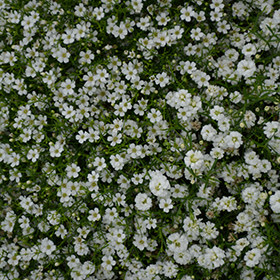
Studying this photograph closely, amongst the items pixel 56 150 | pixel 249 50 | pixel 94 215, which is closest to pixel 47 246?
pixel 94 215

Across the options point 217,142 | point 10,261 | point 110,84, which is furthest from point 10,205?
point 217,142

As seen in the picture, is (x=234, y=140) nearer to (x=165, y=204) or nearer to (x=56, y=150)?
(x=165, y=204)

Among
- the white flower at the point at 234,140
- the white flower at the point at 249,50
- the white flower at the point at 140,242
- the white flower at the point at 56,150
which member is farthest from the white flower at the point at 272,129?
the white flower at the point at 56,150

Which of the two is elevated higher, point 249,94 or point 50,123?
point 50,123

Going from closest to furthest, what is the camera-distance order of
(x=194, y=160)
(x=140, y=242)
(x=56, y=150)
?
(x=194, y=160) → (x=140, y=242) → (x=56, y=150)

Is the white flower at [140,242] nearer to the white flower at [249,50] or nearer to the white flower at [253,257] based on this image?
the white flower at [253,257]

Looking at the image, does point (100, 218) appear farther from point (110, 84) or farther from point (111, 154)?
point (110, 84)

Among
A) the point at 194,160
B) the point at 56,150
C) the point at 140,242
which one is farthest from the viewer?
the point at 56,150
